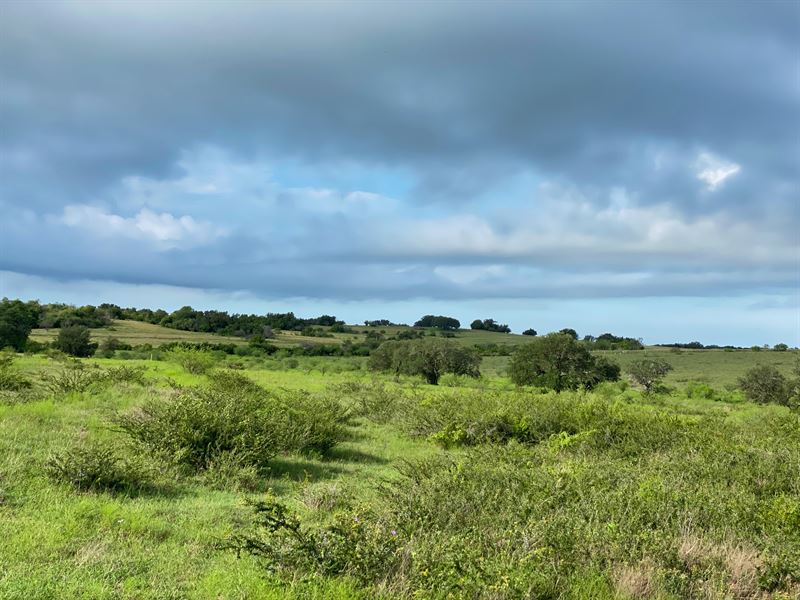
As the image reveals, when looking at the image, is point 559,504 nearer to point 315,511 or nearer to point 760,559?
point 760,559

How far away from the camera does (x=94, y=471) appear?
25.2ft

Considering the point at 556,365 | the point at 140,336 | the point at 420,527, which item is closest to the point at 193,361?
the point at 556,365

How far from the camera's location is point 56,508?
668cm

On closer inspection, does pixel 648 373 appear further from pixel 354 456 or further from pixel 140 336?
pixel 140 336

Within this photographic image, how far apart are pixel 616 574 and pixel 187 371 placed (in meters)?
30.5

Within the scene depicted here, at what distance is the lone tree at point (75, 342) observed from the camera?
56.4 meters

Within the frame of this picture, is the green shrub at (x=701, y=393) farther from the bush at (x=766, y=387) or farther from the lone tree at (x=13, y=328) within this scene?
the lone tree at (x=13, y=328)

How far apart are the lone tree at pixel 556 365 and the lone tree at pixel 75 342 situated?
42375 millimetres

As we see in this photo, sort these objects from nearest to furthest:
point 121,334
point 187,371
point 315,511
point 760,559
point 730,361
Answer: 1. point 760,559
2. point 315,511
3. point 187,371
4. point 730,361
5. point 121,334

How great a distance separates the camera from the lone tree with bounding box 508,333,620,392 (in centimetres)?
3931

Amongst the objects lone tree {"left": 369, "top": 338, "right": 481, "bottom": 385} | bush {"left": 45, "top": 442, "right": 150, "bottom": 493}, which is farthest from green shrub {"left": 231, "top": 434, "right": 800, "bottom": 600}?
lone tree {"left": 369, "top": 338, "right": 481, "bottom": 385}

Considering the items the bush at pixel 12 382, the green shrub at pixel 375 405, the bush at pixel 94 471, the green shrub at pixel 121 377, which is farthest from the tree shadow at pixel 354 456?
the green shrub at pixel 121 377

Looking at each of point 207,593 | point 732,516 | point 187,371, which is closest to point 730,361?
point 187,371

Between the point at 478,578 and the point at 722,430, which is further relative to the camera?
the point at 722,430
